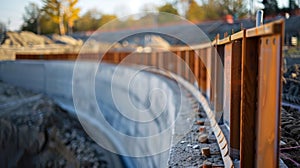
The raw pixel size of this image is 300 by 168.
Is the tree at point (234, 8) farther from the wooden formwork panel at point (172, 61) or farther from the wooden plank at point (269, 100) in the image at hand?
the wooden plank at point (269, 100)

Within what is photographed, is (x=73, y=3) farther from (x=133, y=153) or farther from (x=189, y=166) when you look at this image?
(x=189, y=166)

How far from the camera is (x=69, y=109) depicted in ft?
72.1

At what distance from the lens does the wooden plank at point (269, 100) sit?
1979mm

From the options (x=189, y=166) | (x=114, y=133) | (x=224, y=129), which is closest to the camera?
(x=189, y=166)

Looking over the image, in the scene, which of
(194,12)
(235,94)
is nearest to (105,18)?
(194,12)

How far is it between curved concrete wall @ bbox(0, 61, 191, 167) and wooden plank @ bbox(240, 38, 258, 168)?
211 centimetres

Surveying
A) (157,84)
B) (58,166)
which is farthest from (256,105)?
(58,166)

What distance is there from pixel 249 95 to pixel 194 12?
4693cm

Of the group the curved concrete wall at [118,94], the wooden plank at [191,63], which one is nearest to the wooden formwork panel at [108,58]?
the curved concrete wall at [118,94]

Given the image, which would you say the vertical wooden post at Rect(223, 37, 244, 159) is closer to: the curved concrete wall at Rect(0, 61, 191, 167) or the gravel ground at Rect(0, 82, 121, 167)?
the curved concrete wall at Rect(0, 61, 191, 167)

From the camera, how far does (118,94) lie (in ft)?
49.5

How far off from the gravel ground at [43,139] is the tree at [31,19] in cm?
3987

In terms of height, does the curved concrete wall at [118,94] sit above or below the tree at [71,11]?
below

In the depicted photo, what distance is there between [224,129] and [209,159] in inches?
32.5
